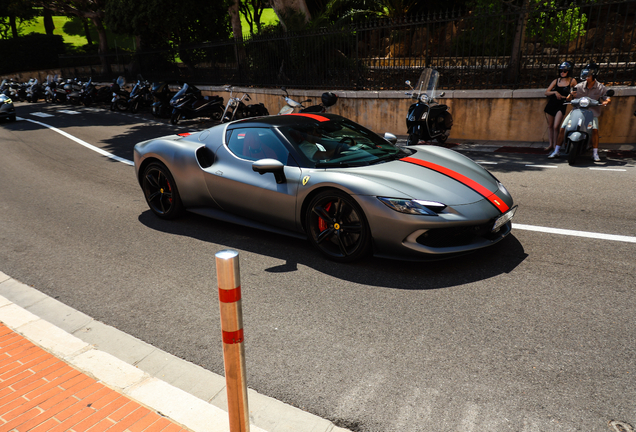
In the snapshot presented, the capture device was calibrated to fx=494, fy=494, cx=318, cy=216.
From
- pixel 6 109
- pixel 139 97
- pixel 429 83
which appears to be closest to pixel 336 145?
pixel 429 83

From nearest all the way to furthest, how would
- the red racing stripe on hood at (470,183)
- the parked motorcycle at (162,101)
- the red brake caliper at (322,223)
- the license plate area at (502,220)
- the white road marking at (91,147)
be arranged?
the license plate area at (502,220) < the red racing stripe on hood at (470,183) < the red brake caliper at (322,223) < the white road marking at (91,147) < the parked motorcycle at (162,101)

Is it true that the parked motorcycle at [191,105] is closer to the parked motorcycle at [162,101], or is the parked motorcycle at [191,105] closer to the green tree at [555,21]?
the parked motorcycle at [162,101]

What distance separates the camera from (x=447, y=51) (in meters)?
13.3

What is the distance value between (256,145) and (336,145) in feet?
2.90

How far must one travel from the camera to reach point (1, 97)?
18828 mm

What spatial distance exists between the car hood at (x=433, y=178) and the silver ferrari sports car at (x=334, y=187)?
0.01 m

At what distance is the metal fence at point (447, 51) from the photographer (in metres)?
10.8

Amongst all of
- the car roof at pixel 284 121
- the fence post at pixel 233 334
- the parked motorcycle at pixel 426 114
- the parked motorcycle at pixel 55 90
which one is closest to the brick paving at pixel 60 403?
the fence post at pixel 233 334

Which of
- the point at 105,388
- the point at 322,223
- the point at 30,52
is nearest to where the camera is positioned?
the point at 105,388

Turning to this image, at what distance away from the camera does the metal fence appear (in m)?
10.8

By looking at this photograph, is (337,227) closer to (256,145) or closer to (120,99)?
(256,145)

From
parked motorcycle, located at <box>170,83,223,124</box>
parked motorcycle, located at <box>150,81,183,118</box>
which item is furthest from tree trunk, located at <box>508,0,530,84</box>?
parked motorcycle, located at <box>150,81,183,118</box>

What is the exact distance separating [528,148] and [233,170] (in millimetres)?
7520

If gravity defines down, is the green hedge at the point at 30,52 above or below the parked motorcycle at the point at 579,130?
above
